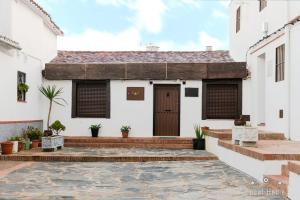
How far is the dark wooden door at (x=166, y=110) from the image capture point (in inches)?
693

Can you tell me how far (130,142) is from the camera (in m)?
16.4

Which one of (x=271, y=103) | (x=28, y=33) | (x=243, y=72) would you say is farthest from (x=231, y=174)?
A: (x=28, y=33)

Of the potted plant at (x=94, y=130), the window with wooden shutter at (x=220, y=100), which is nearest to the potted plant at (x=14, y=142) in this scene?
the potted plant at (x=94, y=130)

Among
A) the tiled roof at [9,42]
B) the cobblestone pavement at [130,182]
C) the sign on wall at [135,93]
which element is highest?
the tiled roof at [9,42]

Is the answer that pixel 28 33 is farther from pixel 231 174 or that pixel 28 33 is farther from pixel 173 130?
pixel 231 174

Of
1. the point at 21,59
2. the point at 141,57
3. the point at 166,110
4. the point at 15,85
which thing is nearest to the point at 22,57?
the point at 21,59

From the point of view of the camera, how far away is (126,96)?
1750 cm

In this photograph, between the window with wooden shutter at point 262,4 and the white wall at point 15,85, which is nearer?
the white wall at point 15,85

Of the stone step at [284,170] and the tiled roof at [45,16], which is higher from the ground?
the tiled roof at [45,16]

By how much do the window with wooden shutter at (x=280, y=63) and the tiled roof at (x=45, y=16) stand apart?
845 cm

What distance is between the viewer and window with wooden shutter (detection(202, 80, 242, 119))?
17.3 metres

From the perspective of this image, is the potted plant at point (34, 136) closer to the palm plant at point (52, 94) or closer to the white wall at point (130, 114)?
the palm plant at point (52, 94)

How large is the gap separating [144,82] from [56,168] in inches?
287

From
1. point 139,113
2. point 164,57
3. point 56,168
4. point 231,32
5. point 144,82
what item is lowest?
point 56,168
